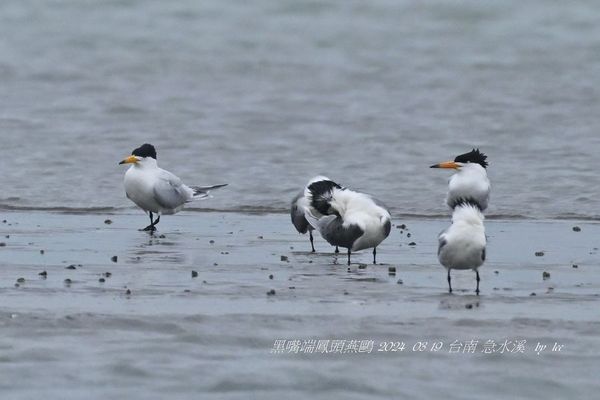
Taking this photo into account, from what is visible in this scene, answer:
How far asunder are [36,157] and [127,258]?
745 centimetres

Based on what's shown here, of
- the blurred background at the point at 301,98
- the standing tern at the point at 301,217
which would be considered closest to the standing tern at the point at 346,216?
the standing tern at the point at 301,217

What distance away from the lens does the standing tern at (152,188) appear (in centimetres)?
1366

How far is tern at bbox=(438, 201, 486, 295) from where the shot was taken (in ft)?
30.0

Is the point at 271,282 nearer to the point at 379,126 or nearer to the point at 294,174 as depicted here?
the point at 294,174

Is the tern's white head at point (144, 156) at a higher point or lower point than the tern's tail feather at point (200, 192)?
higher

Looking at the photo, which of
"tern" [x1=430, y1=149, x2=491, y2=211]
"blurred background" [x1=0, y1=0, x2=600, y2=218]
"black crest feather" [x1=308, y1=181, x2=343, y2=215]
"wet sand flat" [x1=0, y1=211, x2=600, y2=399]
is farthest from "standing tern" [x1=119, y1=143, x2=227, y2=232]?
"black crest feather" [x1=308, y1=181, x2=343, y2=215]

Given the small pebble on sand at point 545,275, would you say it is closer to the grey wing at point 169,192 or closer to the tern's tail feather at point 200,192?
the grey wing at point 169,192

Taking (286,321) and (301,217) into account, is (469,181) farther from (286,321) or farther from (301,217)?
(286,321)

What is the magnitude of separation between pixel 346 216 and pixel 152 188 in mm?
3377

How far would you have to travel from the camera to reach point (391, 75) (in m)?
24.9

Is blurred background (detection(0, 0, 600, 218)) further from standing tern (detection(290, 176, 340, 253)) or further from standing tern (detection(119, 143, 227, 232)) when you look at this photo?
standing tern (detection(290, 176, 340, 253))

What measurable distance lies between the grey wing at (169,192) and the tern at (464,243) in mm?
4885

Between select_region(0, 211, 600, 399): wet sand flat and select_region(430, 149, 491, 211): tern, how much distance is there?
46.5 inches

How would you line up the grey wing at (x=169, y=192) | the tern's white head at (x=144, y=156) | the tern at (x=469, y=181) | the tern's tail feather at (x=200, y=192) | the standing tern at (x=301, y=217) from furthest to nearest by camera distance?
the tern's tail feather at (x=200, y=192) < the tern's white head at (x=144, y=156) < the grey wing at (x=169, y=192) < the tern at (x=469, y=181) < the standing tern at (x=301, y=217)
